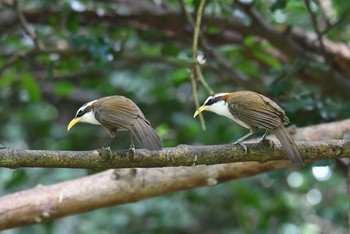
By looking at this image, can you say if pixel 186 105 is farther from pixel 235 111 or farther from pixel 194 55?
pixel 235 111

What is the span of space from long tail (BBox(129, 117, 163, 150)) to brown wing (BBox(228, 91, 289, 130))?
1.27ft

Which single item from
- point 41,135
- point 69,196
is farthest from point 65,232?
point 69,196

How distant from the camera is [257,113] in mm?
2217

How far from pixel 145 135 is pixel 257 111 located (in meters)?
0.46

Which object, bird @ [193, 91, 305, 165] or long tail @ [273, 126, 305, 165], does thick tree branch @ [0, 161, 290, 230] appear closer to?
bird @ [193, 91, 305, 165]

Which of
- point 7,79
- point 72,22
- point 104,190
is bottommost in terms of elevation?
point 7,79

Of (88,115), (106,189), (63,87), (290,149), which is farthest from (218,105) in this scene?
(63,87)

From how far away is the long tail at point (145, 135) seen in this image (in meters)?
1.92

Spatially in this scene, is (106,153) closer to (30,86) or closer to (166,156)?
(166,156)

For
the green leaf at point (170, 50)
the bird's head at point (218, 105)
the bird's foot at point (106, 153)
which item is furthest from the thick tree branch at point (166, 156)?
the green leaf at point (170, 50)

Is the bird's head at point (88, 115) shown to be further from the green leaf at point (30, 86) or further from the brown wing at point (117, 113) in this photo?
the green leaf at point (30, 86)

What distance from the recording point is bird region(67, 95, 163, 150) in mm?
1956

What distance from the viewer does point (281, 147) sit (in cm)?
218

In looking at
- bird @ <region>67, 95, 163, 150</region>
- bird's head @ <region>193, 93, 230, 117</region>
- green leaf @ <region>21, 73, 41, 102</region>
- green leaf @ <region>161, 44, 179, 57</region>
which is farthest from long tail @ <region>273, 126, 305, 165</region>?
green leaf @ <region>21, 73, 41, 102</region>
